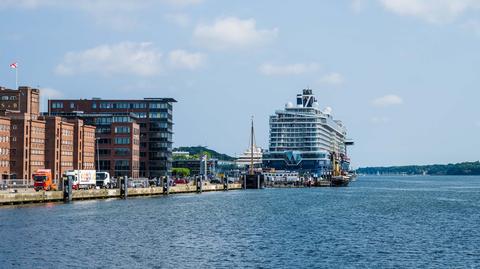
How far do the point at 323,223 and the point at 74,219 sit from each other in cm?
3242

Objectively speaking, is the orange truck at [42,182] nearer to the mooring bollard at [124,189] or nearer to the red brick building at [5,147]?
the mooring bollard at [124,189]

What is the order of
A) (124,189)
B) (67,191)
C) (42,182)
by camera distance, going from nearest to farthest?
(67,191) < (42,182) < (124,189)

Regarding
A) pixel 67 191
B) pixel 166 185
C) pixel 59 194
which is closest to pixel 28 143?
pixel 166 185

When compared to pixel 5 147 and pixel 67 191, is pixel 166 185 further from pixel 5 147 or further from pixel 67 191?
pixel 67 191

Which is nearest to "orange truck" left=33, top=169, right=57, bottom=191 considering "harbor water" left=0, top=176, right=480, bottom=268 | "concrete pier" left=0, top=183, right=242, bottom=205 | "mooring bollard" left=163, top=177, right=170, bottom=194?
"concrete pier" left=0, top=183, right=242, bottom=205

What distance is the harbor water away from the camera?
63.2 metres

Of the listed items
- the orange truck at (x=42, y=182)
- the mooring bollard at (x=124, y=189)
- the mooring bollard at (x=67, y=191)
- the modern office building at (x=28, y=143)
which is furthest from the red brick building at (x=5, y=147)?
the mooring bollard at (x=67, y=191)

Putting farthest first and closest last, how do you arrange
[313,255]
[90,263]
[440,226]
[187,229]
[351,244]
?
[440,226], [187,229], [351,244], [313,255], [90,263]

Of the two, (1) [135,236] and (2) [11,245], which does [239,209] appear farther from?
(2) [11,245]

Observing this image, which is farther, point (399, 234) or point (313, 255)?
point (399, 234)

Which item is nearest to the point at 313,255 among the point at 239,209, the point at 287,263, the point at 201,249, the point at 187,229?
the point at 287,263

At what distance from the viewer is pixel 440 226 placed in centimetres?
9662

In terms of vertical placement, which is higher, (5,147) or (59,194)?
(5,147)

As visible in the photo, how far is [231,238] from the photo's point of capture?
80.5 metres
